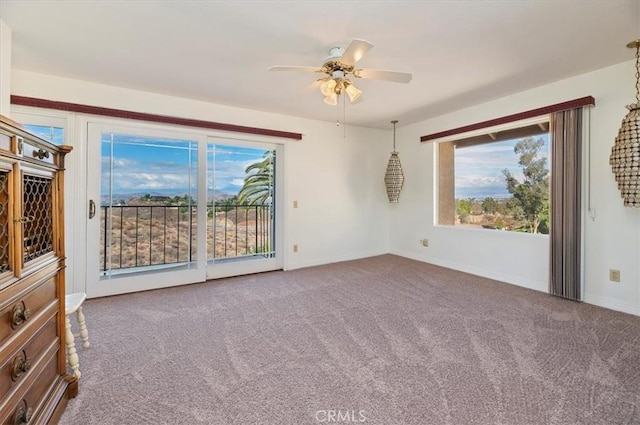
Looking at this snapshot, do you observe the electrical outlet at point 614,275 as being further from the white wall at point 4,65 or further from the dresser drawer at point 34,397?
the white wall at point 4,65

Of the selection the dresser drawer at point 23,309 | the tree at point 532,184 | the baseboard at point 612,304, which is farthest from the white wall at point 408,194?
the dresser drawer at point 23,309

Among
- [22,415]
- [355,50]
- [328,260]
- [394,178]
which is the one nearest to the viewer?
[22,415]

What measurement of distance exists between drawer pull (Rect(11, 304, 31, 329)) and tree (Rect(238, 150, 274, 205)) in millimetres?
3075

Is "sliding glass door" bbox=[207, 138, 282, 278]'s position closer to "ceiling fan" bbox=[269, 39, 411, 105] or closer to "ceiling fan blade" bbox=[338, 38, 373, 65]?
"ceiling fan" bbox=[269, 39, 411, 105]

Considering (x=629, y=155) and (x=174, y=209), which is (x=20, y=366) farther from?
(x=629, y=155)

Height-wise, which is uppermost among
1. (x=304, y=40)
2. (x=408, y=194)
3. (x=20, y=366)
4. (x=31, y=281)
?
(x=304, y=40)

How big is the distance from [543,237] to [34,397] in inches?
170

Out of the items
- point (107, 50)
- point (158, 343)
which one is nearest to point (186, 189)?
point (107, 50)

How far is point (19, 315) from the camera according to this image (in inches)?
45.5

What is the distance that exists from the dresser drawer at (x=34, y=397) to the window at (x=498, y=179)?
14.5ft

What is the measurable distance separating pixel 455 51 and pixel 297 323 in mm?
2632

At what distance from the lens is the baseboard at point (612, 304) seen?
8.78 feet

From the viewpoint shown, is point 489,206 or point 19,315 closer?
point 19,315

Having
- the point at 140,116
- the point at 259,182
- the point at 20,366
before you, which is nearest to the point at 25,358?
the point at 20,366
